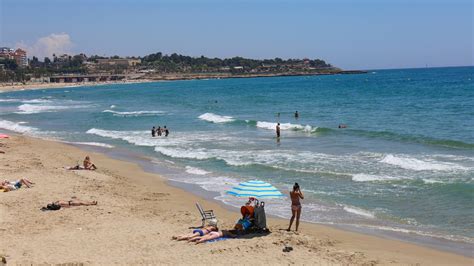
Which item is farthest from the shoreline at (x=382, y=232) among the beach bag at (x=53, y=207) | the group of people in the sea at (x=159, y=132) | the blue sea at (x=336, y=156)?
the group of people in the sea at (x=159, y=132)

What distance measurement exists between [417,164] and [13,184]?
48.5 ft

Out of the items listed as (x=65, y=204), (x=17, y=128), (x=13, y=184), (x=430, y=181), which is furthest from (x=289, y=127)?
(x=65, y=204)

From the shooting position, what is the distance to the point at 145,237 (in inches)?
496

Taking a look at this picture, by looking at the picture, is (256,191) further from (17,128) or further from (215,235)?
(17,128)

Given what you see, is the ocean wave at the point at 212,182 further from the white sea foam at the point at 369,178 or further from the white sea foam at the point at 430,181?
the white sea foam at the point at 430,181

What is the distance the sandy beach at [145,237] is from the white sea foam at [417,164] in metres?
8.67

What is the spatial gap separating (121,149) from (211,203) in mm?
14472

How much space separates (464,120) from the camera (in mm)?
38781

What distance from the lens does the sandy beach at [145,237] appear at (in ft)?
36.6

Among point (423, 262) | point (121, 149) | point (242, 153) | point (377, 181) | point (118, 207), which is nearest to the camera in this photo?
point (423, 262)

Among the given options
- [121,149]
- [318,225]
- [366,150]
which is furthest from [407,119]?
[318,225]

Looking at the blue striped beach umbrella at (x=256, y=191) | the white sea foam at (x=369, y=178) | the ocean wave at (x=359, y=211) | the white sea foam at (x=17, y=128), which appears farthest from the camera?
the white sea foam at (x=17, y=128)

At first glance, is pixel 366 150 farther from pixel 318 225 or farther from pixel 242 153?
pixel 318 225

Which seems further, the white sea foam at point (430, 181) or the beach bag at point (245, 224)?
the white sea foam at point (430, 181)
